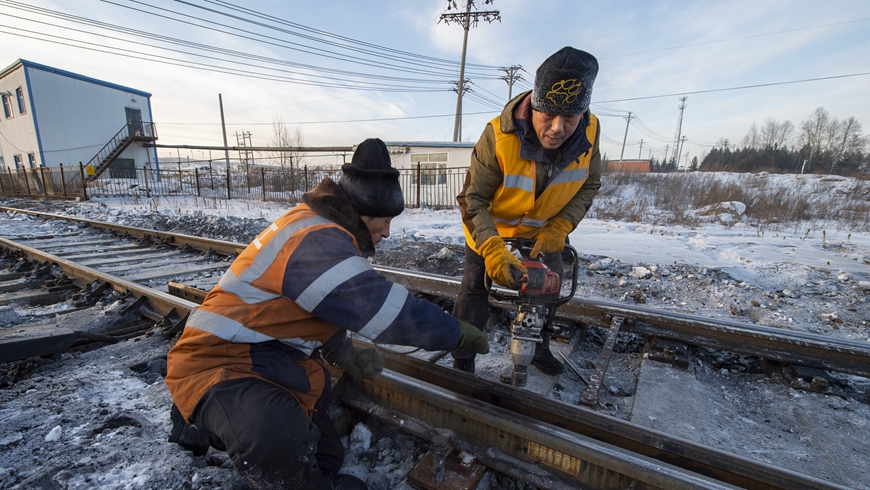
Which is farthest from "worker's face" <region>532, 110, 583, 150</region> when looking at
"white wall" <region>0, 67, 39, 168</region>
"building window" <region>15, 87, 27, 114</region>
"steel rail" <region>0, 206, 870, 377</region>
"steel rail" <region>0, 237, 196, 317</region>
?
"building window" <region>15, 87, 27, 114</region>

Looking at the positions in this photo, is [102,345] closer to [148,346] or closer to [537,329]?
[148,346]

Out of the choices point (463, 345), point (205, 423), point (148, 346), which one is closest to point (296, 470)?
point (205, 423)

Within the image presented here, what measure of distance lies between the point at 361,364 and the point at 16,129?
41714 mm

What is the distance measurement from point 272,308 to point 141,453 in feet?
3.49

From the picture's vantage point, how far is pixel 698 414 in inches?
99.3

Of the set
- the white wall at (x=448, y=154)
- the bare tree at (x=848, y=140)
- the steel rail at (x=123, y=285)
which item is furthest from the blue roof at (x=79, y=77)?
the bare tree at (x=848, y=140)

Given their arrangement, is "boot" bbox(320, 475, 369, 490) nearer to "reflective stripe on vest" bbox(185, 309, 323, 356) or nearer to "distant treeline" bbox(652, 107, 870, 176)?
"reflective stripe on vest" bbox(185, 309, 323, 356)

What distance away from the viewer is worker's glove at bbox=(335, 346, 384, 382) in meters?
2.18

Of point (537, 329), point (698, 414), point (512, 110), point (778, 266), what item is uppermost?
point (512, 110)

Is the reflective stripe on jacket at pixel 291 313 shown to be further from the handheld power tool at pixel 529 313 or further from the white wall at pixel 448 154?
the white wall at pixel 448 154

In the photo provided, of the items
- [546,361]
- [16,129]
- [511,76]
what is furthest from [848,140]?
[16,129]

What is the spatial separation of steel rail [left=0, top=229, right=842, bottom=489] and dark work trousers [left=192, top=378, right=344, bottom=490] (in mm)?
680

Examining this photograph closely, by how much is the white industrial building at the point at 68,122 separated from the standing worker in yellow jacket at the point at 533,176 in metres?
31.8

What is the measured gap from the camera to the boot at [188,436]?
1.68m
